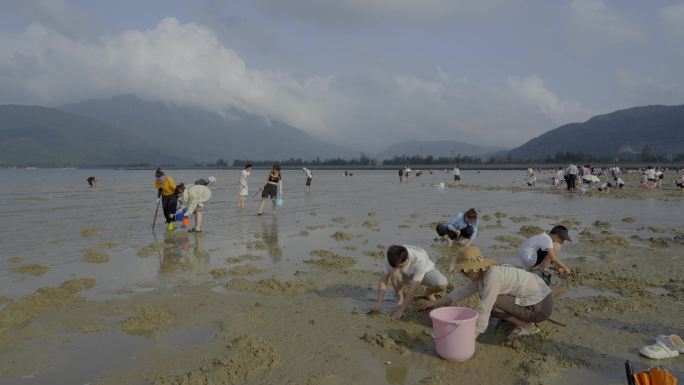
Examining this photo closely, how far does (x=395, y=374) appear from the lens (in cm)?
439

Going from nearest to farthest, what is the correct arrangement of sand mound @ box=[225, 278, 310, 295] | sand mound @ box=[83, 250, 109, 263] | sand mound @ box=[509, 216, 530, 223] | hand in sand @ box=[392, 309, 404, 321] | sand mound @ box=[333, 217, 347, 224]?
hand in sand @ box=[392, 309, 404, 321]
sand mound @ box=[225, 278, 310, 295]
sand mound @ box=[83, 250, 109, 263]
sand mound @ box=[509, 216, 530, 223]
sand mound @ box=[333, 217, 347, 224]

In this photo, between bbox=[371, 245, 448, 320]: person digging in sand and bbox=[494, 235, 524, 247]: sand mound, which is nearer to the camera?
bbox=[371, 245, 448, 320]: person digging in sand

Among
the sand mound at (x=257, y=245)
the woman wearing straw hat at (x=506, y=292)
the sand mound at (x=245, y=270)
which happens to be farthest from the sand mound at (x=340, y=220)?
the woman wearing straw hat at (x=506, y=292)

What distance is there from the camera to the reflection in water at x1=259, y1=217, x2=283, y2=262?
31.9 feet

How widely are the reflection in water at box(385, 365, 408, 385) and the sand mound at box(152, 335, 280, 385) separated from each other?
1.17 meters

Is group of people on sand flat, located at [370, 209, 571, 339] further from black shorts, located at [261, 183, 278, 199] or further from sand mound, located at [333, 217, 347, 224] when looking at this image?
black shorts, located at [261, 183, 278, 199]

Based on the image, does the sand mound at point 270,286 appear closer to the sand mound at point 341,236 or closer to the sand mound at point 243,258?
the sand mound at point 243,258

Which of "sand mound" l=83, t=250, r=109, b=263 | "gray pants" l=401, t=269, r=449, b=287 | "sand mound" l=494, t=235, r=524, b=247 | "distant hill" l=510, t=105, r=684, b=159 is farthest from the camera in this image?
"distant hill" l=510, t=105, r=684, b=159

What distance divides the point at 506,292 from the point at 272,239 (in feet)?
24.7

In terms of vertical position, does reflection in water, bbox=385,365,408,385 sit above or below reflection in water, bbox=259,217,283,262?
below

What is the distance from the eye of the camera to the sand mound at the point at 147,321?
552 centimetres

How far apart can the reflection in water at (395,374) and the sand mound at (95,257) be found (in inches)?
285

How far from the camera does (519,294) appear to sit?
504 cm

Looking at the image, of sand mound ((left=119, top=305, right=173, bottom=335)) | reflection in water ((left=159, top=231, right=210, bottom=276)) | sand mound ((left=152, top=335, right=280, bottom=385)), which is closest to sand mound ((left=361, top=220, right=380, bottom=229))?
reflection in water ((left=159, top=231, right=210, bottom=276))
